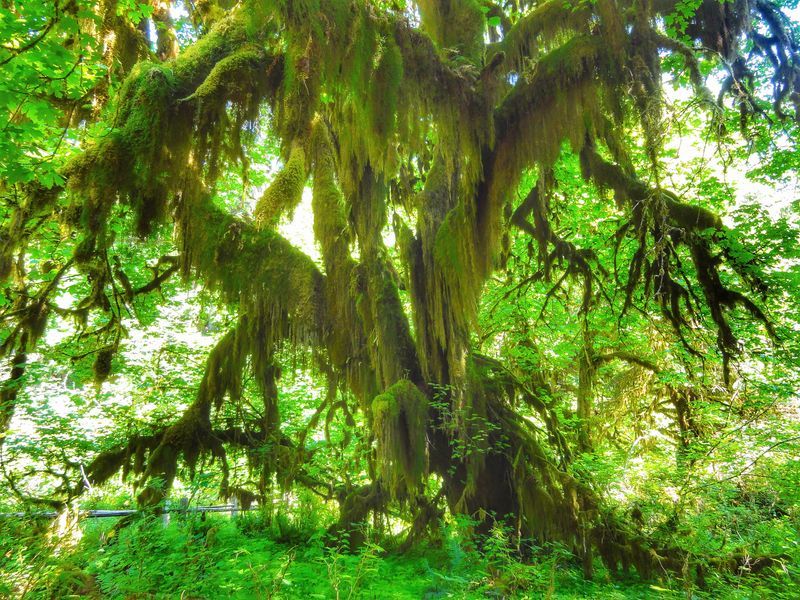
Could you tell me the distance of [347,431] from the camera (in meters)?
7.45

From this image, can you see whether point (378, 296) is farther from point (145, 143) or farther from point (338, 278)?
point (145, 143)

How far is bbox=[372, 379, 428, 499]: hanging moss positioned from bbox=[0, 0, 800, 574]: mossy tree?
27 mm

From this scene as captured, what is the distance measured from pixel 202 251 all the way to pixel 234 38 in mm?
2459

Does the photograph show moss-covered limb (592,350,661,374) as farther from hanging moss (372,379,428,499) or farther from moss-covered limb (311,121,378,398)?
moss-covered limb (311,121,378,398)

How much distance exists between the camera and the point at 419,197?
20.5 feet

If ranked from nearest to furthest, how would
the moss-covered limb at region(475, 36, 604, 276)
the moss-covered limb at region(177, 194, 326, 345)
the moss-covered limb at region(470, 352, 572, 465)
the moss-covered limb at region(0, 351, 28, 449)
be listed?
1. the moss-covered limb at region(475, 36, 604, 276)
2. the moss-covered limb at region(177, 194, 326, 345)
3. the moss-covered limb at region(0, 351, 28, 449)
4. the moss-covered limb at region(470, 352, 572, 465)

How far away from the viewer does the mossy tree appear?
407 centimetres

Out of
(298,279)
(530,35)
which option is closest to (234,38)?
(298,279)

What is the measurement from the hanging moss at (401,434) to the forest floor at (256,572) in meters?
0.80

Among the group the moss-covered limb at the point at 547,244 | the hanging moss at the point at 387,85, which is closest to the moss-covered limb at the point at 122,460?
the hanging moss at the point at 387,85

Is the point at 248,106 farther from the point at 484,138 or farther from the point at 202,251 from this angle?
the point at 484,138

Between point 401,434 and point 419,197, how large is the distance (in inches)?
126

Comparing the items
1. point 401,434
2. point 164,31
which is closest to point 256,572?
point 401,434

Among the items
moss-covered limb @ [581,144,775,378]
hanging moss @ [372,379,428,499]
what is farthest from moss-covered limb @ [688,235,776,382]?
hanging moss @ [372,379,428,499]
